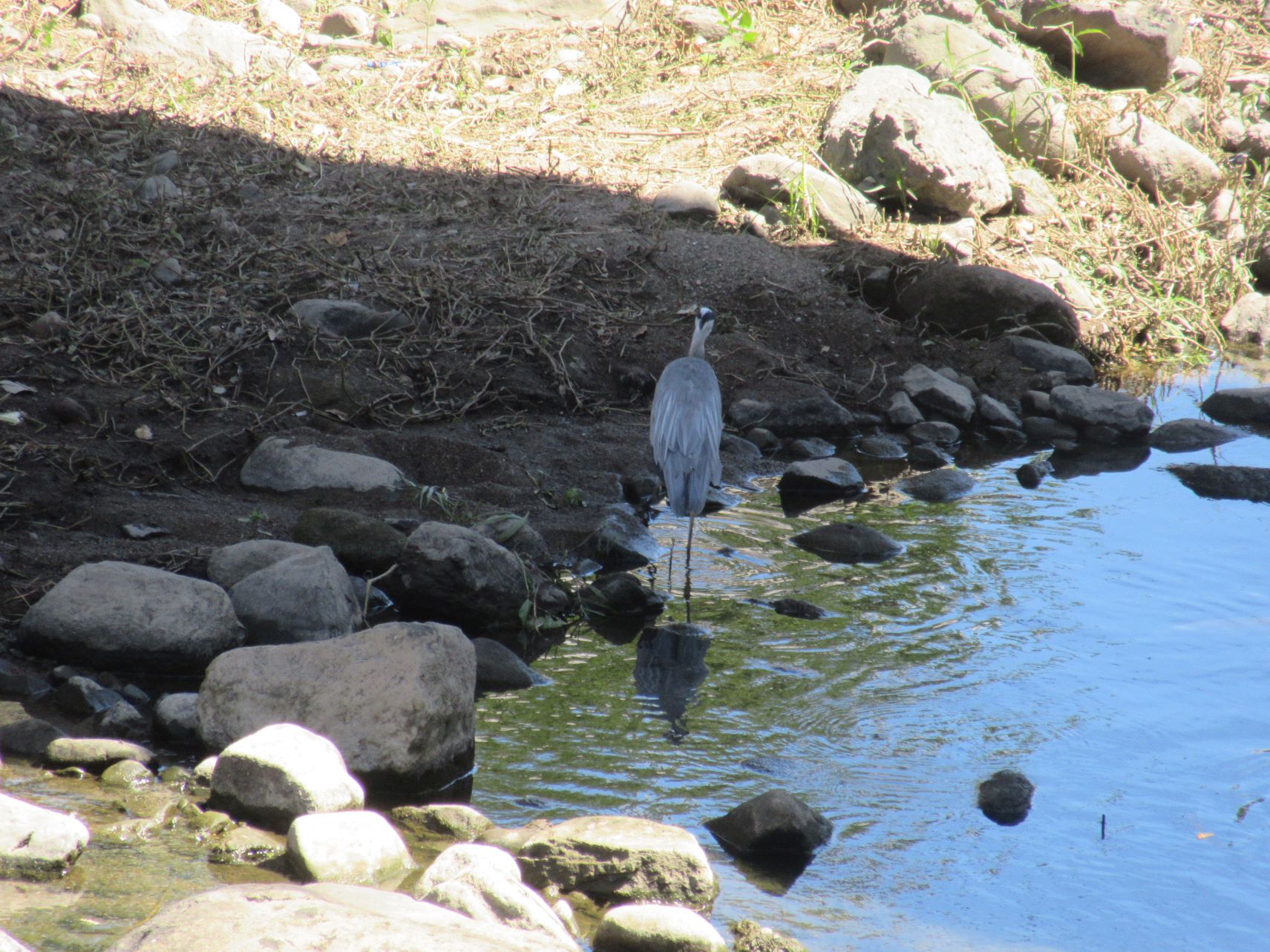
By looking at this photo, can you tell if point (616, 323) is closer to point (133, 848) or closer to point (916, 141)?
point (916, 141)

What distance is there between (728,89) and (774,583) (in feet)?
20.2

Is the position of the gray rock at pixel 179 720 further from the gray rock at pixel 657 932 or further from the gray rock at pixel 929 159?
the gray rock at pixel 929 159

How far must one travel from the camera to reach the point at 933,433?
6.88 meters

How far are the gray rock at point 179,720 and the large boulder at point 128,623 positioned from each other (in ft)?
1.08

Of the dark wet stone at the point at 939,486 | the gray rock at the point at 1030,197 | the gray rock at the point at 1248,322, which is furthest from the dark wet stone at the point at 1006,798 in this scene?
the gray rock at the point at 1248,322

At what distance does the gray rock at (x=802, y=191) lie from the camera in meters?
8.37

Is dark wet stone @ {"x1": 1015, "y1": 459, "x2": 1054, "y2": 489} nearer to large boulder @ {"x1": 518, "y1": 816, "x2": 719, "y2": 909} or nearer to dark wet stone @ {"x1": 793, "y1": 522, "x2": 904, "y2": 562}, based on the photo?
dark wet stone @ {"x1": 793, "y1": 522, "x2": 904, "y2": 562}

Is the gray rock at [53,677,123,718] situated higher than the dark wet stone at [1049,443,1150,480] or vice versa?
the dark wet stone at [1049,443,1150,480]

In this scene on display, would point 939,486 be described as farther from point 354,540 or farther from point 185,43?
point 185,43

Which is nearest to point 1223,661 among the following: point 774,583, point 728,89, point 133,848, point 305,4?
point 774,583

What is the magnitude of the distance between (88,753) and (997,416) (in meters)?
5.43

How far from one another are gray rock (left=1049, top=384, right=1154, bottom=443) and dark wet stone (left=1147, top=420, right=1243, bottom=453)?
85 mm

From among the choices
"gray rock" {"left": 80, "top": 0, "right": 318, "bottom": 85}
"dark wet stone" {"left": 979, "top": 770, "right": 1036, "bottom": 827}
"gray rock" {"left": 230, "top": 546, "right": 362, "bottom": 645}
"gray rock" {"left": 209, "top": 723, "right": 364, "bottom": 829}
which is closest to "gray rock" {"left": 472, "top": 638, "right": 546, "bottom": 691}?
"gray rock" {"left": 230, "top": 546, "right": 362, "bottom": 645}

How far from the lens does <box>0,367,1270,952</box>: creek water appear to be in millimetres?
2902
